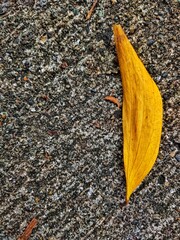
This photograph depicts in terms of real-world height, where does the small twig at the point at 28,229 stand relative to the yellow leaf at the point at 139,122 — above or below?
below

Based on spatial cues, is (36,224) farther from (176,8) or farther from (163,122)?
(176,8)

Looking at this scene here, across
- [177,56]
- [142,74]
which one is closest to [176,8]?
[177,56]

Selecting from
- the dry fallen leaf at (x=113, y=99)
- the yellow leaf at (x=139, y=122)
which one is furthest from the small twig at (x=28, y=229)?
the dry fallen leaf at (x=113, y=99)

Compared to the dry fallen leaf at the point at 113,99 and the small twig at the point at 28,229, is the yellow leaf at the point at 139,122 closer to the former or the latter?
the dry fallen leaf at the point at 113,99

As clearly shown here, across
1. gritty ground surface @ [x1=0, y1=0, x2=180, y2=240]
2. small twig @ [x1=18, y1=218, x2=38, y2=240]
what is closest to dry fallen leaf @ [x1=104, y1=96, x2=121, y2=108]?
gritty ground surface @ [x1=0, y1=0, x2=180, y2=240]

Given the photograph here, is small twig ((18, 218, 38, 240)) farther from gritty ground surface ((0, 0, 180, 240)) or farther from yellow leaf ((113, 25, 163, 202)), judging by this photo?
yellow leaf ((113, 25, 163, 202))
